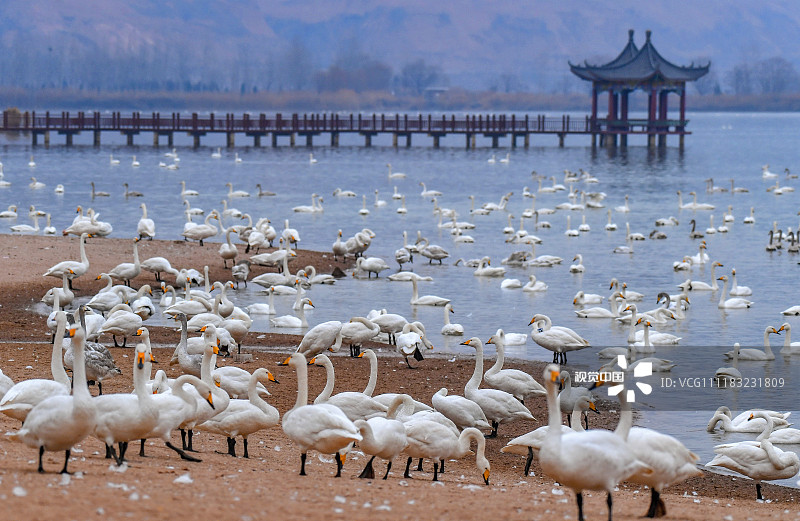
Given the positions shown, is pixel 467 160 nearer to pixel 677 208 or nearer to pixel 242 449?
pixel 677 208

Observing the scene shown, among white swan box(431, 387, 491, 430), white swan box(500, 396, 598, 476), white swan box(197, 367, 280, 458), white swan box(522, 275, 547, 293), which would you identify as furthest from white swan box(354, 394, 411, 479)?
white swan box(522, 275, 547, 293)

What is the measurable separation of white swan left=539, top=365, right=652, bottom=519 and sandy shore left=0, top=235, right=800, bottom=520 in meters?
0.45

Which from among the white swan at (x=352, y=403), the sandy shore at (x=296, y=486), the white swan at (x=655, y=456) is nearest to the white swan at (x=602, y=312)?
the sandy shore at (x=296, y=486)

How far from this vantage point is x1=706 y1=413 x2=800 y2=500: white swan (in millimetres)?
10102

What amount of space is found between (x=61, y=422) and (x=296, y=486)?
160cm

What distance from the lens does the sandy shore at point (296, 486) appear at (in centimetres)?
655

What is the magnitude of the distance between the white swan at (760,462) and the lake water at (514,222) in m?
1.29

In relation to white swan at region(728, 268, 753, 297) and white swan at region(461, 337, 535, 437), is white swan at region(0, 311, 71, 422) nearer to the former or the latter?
white swan at region(461, 337, 535, 437)

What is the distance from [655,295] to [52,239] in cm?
1362

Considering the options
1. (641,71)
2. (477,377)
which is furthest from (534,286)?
(641,71)

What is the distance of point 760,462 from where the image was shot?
1012 centimetres

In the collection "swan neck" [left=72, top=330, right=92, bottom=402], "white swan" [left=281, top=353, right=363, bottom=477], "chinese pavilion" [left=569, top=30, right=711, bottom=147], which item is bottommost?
"white swan" [left=281, top=353, right=363, bottom=477]

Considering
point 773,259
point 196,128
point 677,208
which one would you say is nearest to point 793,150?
point 196,128

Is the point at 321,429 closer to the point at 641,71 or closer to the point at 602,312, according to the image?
the point at 602,312
